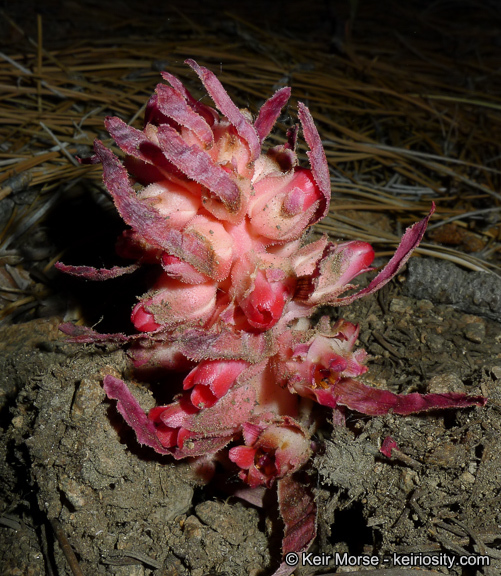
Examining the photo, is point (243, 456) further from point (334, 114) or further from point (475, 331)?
point (334, 114)

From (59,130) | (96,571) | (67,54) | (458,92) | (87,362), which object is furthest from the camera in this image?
(458,92)

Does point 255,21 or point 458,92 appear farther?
point 255,21

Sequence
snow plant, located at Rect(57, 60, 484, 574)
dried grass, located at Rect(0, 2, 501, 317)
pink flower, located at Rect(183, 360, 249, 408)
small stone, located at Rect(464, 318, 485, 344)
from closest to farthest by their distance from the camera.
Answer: snow plant, located at Rect(57, 60, 484, 574) → pink flower, located at Rect(183, 360, 249, 408) → small stone, located at Rect(464, 318, 485, 344) → dried grass, located at Rect(0, 2, 501, 317)

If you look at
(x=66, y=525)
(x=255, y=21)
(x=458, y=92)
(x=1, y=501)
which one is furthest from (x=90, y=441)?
(x=255, y=21)

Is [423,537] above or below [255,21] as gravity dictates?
below

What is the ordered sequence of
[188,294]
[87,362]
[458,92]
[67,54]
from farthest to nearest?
[458,92], [67,54], [87,362], [188,294]

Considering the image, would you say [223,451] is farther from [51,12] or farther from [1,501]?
[51,12]

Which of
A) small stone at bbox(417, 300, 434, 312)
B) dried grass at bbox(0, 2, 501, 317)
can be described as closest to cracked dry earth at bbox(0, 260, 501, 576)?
small stone at bbox(417, 300, 434, 312)

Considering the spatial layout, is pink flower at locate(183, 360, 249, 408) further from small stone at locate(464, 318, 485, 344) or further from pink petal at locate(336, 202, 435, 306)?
small stone at locate(464, 318, 485, 344)
